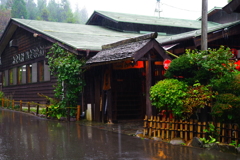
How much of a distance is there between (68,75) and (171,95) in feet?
24.5

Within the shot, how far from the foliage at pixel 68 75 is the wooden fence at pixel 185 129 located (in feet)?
18.9

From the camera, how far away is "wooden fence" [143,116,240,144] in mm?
8542

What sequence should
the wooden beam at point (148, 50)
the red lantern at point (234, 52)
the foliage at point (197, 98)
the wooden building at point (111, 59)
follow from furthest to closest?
the red lantern at point (234, 52)
the wooden building at point (111, 59)
the wooden beam at point (148, 50)
the foliage at point (197, 98)

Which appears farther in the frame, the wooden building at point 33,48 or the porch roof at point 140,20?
the porch roof at point 140,20

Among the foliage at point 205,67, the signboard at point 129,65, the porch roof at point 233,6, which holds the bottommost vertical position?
the foliage at point 205,67

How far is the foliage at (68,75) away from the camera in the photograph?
1559 centimetres

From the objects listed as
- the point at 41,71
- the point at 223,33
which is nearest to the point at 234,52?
the point at 223,33

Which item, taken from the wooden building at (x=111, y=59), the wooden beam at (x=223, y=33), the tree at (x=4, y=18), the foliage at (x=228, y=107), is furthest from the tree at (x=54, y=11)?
the foliage at (x=228, y=107)

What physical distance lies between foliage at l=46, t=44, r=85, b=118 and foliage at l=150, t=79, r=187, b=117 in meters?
6.45

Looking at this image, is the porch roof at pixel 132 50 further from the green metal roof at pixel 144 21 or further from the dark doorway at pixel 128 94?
the green metal roof at pixel 144 21

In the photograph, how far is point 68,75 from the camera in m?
15.7

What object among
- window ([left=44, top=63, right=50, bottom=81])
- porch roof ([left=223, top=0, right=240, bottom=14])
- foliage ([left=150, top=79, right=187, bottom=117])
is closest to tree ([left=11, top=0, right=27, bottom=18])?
window ([left=44, top=63, right=50, bottom=81])

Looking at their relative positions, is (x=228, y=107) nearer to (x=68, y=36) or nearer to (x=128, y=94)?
(x=128, y=94)

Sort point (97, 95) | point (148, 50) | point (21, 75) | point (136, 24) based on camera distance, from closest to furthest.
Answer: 1. point (148, 50)
2. point (97, 95)
3. point (21, 75)
4. point (136, 24)
